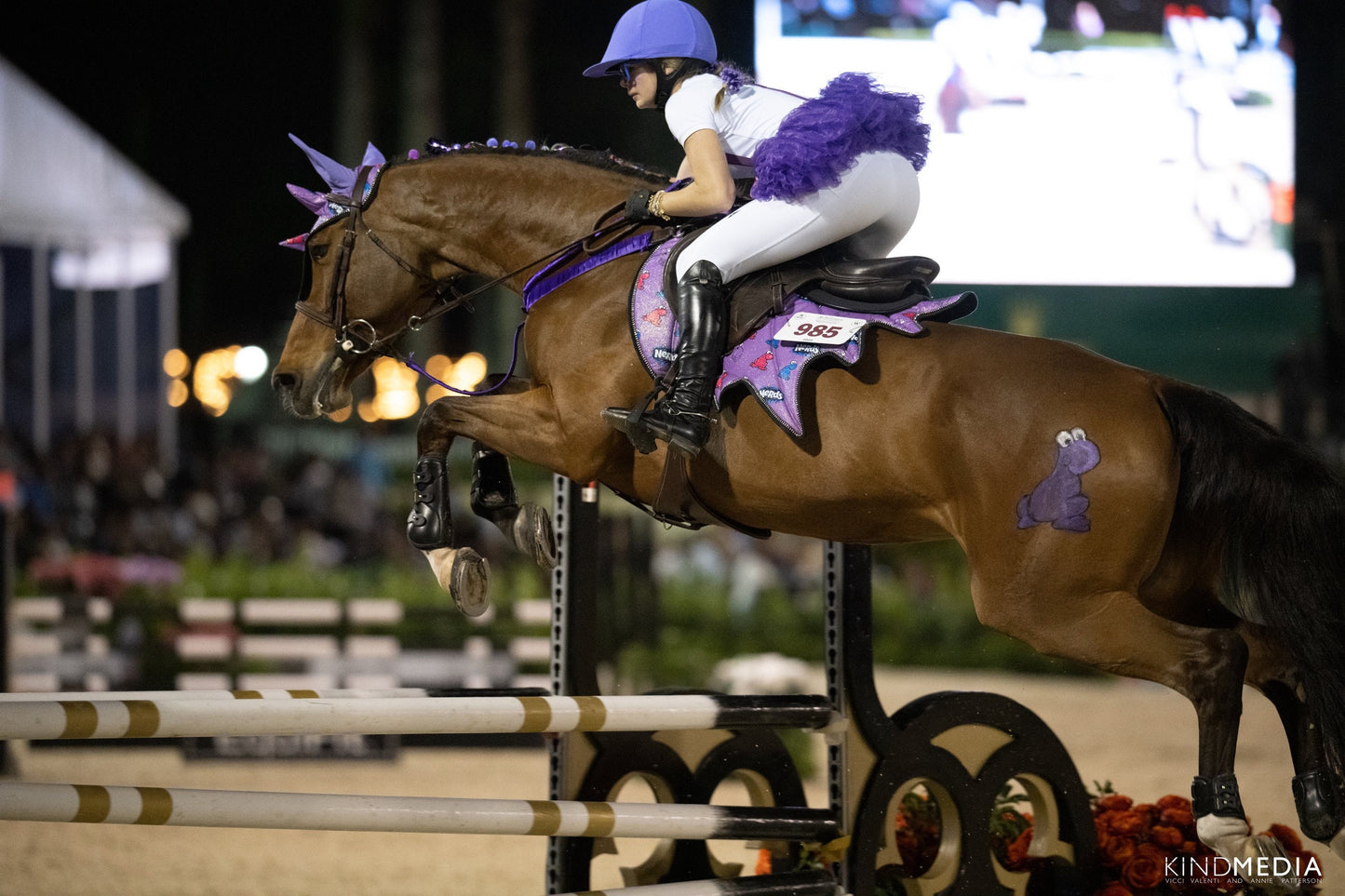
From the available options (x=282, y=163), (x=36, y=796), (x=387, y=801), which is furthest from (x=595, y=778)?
(x=282, y=163)

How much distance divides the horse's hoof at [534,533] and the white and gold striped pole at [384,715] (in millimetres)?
430

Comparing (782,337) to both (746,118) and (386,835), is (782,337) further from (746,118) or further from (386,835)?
(386,835)

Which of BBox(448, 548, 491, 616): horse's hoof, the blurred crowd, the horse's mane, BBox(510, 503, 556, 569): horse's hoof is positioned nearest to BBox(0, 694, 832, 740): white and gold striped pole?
BBox(448, 548, 491, 616): horse's hoof

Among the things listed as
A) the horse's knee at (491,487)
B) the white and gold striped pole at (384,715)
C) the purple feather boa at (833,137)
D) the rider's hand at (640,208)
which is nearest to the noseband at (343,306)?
the horse's knee at (491,487)

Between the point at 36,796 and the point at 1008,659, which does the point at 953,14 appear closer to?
the point at 1008,659

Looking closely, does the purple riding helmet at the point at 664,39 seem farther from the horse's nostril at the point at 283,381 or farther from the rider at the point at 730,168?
the horse's nostril at the point at 283,381

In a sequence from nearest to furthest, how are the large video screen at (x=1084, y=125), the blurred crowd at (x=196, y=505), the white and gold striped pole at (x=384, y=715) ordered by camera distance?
the white and gold striped pole at (x=384, y=715), the large video screen at (x=1084, y=125), the blurred crowd at (x=196, y=505)

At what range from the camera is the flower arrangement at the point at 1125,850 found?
3000 mm

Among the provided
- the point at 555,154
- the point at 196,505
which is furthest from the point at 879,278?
the point at 196,505

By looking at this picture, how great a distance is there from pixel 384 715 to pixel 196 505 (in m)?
7.87

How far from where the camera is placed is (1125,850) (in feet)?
10.2

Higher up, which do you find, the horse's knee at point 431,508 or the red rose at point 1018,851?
the horse's knee at point 431,508

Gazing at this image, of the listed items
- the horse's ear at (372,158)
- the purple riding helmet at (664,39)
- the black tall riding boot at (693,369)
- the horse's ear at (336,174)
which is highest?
the purple riding helmet at (664,39)

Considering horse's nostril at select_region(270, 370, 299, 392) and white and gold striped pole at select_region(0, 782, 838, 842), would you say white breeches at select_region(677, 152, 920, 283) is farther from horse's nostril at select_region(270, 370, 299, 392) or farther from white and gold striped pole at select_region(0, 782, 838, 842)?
white and gold striped pole at select_region(0, 782, 838, 842)
